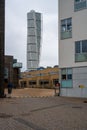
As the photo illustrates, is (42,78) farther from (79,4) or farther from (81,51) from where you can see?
(81,51)

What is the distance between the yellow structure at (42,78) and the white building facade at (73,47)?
211 feet

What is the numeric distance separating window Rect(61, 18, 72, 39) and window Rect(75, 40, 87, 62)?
65.7 inches

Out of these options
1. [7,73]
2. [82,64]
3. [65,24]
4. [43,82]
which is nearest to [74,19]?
[65,24]

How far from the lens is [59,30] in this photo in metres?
35.4

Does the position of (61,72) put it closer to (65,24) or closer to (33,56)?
(65,24)

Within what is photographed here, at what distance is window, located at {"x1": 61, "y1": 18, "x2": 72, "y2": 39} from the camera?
112 feet

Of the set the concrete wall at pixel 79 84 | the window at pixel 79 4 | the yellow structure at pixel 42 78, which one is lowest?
the yellow structure at pixel 42 78

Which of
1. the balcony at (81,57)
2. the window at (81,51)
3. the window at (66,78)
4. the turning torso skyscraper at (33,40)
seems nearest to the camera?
the balcony at (81,57)

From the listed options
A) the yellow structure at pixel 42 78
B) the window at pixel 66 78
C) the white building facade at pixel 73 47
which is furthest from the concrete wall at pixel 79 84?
the yellow structure at pixel 42 78

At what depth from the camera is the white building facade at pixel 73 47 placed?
32.3 m

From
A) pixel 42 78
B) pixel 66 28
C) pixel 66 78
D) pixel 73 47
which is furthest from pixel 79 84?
pixel 42 78

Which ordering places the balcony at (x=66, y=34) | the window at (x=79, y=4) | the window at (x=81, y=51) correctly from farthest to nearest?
the balcony at (x=66, y=34)
the window at (x=79, y=4)
the window at (x=81, y=51)

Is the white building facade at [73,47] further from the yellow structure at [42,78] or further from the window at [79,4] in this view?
the yellow structure at [42,78]

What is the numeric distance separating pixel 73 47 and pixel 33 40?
470 feet
